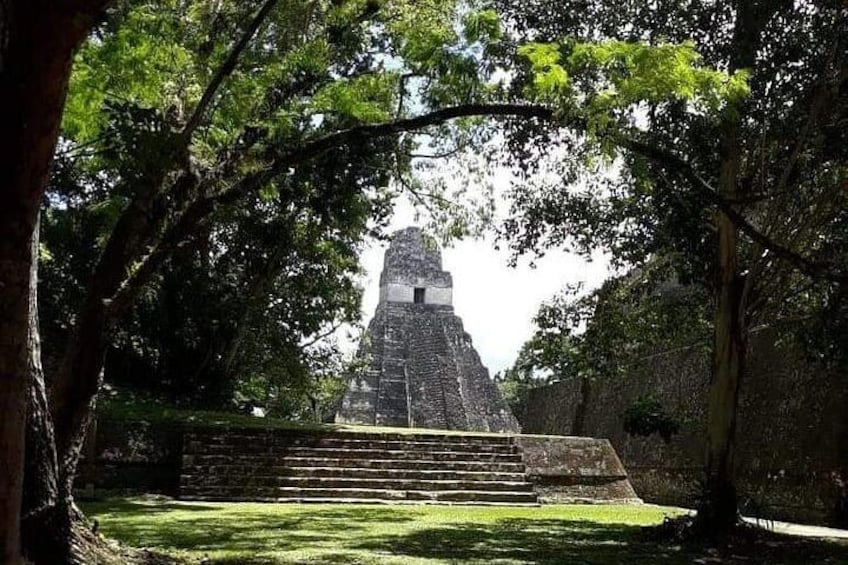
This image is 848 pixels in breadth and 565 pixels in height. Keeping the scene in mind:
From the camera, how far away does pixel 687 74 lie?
505 centimetres

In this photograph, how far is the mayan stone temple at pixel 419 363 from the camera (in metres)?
Result: 22.3

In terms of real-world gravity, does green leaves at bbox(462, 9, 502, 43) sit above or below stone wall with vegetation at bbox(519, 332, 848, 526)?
above

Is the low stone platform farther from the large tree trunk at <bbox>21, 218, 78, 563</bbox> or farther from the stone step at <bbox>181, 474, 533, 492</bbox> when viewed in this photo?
the large tree trunk at <bbox>21, 218, 78, 563</bbox>

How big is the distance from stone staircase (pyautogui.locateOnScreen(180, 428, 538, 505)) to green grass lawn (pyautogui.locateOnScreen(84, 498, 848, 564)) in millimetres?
881

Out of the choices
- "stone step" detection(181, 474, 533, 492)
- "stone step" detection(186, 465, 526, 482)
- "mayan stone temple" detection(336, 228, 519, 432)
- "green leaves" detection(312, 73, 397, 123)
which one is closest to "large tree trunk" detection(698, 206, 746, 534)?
"green leaves" detection(312, 73, 397, 123)

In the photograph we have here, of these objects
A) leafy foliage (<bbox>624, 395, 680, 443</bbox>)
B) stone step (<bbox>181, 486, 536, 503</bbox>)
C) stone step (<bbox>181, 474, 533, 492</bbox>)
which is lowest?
stone step (<bbox>181, 486, 536, 503</bbox>)

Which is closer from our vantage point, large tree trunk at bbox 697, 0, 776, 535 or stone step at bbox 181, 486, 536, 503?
large tree trunk at bbox 697, 0, 776, 535

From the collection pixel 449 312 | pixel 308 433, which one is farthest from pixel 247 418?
pixel 449 312

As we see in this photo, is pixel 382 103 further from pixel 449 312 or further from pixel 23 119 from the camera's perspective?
pixel 449 312

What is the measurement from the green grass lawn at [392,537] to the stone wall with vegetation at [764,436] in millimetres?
1411

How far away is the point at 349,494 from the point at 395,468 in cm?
107

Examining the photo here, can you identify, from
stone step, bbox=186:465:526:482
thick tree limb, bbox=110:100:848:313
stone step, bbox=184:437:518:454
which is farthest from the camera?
stone step, bbox=184:437:518:454

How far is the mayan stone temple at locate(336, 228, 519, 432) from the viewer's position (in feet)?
73.2

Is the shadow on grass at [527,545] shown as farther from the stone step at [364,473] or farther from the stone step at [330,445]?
the stone step at [330,445]
